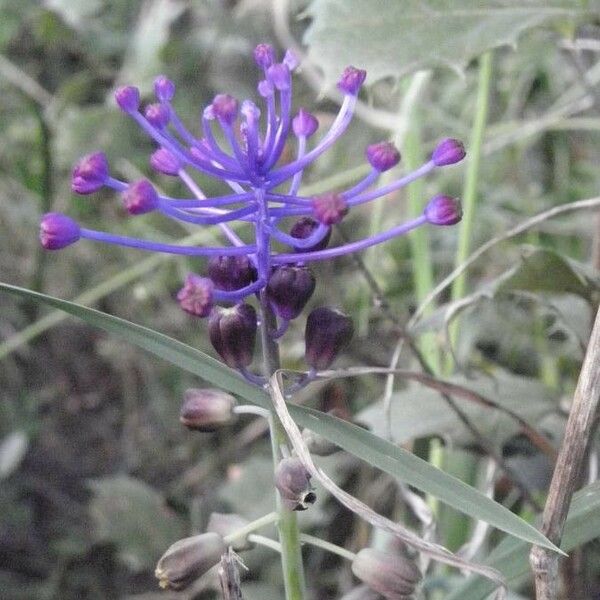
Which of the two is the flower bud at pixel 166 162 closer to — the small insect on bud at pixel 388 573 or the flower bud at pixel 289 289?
the flower bud at pixel 289 289

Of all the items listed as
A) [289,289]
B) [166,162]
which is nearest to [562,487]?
[289,289]

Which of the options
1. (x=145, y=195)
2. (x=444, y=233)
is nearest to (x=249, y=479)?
(x=444, y=233)

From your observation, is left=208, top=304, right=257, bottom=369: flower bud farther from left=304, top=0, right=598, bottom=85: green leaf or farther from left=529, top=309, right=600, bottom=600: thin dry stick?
left=304, top=0, right=598, bottom=85: green leaf

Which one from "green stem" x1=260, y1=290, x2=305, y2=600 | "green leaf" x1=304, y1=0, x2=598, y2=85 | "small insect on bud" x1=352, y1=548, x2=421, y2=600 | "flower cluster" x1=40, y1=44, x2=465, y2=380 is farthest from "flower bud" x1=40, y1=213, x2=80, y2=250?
"green leaf" x1=304, y1=0, x2=598, y2=85

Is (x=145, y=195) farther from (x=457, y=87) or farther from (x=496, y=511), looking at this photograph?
(x=457, y=87)

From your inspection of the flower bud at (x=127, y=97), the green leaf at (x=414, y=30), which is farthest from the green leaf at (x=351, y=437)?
the green leaf at (x=414, y=30)

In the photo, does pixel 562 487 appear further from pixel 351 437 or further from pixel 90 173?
pixel 90 173

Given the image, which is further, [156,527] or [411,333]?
[156,527]
